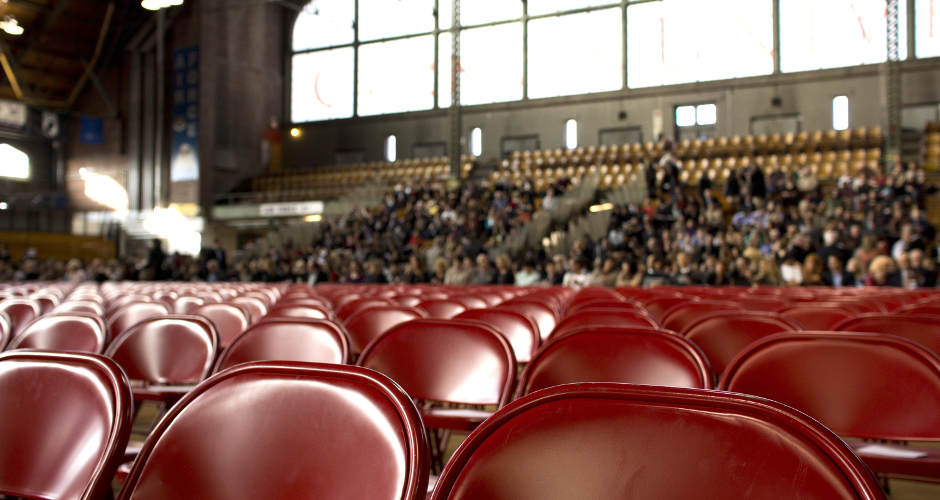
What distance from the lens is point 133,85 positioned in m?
32.5

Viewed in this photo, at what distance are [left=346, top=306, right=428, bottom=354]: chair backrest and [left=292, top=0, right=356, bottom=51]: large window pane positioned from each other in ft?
93.5

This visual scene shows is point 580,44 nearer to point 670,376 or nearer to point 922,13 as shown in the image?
point 922,13

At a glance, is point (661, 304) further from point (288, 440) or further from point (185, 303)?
point (288, 440)

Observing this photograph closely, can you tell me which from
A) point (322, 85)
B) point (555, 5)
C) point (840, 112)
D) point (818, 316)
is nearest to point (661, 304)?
point (818, 316)

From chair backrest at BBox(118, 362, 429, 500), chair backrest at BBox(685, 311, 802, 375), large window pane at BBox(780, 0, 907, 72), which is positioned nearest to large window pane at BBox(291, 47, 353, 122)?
large window pane at BBox(780, 0, 907, 72)

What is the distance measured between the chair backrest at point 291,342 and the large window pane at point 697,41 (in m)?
23.8

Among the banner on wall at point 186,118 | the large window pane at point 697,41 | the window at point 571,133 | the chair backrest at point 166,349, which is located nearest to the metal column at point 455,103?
the window at point 571,133

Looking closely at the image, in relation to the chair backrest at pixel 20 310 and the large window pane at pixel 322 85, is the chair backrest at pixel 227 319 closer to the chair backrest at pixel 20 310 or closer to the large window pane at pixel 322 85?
the chair backrest at pixel 20 310

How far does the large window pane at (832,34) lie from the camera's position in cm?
2219

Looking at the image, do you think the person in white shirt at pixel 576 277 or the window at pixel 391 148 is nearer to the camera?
the person in white shirt at pixel 576 277

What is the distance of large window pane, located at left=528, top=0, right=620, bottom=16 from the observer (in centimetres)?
2662

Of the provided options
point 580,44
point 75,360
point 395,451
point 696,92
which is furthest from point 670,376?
point 580,44

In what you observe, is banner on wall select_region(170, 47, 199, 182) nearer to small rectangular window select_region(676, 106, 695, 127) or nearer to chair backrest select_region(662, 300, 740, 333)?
small rectangular window select_region(676, 106, 695, 127)

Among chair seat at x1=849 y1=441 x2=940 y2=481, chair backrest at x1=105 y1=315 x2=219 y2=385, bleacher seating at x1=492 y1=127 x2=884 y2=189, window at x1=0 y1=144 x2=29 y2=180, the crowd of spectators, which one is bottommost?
chair seat at x1=849 y1=441 x2=940 y2=481
